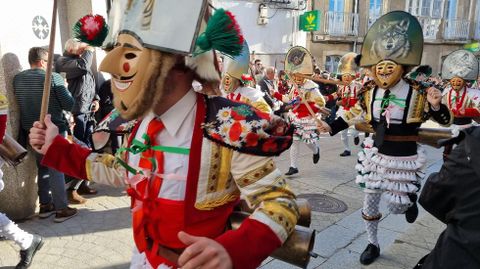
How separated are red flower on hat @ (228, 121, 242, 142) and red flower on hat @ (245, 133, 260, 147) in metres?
0.04

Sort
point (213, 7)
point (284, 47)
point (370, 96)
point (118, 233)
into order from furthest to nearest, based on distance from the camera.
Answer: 1. point (284, 47)
2. point (118, 233)
3. point (370, 96)
4. point (213, 7)

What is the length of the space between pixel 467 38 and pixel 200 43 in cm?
2584

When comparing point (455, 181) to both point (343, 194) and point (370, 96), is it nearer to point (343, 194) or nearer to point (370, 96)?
point (370, 96)

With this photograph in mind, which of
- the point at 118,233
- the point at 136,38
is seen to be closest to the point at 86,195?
the point at 118,233

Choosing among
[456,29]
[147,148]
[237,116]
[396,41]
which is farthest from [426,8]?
[147,148]

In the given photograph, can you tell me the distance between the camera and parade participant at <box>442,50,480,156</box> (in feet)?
18.8

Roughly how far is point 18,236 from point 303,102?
4747mm

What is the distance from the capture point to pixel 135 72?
55.6 inches

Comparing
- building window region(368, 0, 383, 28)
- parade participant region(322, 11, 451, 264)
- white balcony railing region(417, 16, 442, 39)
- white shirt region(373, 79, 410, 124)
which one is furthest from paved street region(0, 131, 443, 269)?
white balcony railing region(417, 16, 442, 39)

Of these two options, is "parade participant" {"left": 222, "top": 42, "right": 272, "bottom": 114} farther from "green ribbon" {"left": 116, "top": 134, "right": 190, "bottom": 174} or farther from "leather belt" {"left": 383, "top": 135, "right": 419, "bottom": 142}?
"green ribbon" {"left": 116, "top": 134, "right": 190, "bottom": 174}

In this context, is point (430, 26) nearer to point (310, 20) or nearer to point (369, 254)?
point (310, 20)

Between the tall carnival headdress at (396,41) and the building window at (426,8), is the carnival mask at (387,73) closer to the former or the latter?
the tall carnival headdress at (396,41)

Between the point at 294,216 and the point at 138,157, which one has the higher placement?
the point at 138,157

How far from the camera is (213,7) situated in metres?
1.63
